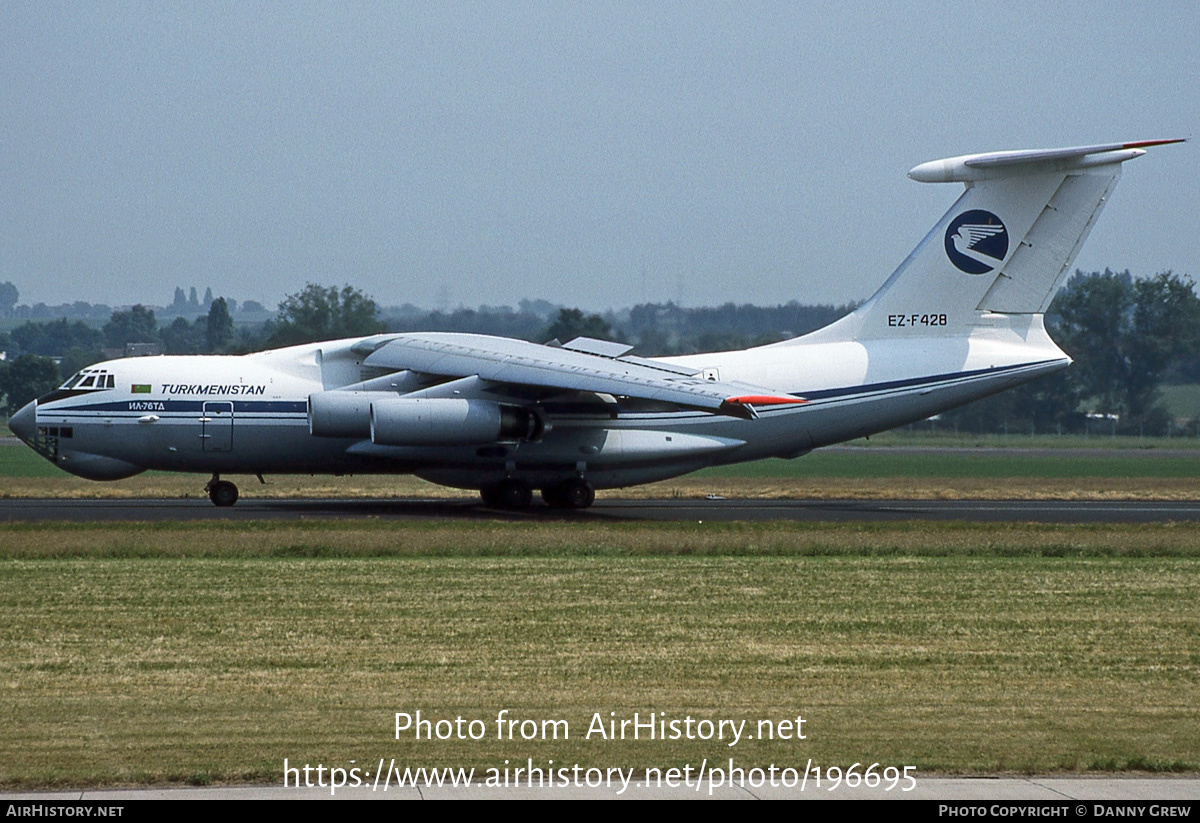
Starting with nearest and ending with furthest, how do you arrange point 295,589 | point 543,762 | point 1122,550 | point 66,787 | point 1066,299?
point 66,787, point 543,762, point 295,589, point 1122,550, point 1066,299

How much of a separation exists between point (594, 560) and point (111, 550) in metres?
5.85

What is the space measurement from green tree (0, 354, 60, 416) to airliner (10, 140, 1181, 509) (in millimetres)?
35994

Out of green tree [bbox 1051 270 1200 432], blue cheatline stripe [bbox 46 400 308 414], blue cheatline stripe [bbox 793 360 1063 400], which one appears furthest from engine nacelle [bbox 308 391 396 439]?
green tree [bbox 1051 270 1200 432]

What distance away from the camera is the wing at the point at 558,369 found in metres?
22.3

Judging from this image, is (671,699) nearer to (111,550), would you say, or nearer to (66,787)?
(66,787)

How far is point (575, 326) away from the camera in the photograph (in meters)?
64.5

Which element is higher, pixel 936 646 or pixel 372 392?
pixel 372 392

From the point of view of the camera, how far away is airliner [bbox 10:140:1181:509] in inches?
974

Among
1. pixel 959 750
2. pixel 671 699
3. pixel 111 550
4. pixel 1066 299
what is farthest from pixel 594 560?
pixel 1066 299

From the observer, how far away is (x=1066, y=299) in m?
78.4

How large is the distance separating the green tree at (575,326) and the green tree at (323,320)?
12.8m

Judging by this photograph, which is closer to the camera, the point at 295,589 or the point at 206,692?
the point at 206,692

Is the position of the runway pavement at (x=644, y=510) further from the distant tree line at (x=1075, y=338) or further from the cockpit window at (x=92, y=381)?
the distant tree line at (x=1075, y=338)

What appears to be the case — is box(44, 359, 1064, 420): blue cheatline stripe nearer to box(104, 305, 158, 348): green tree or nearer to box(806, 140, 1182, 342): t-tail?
box(806, 140, 1182, 342): t-tail
